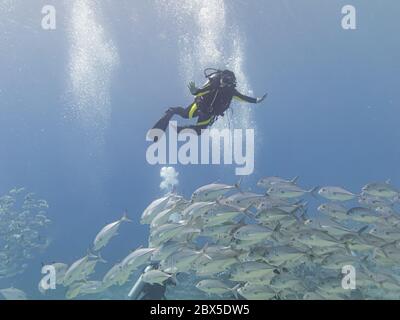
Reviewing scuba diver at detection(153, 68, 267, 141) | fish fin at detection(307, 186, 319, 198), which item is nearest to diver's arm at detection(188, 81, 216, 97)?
scuba diver at detection(153, 68, 267, 141)

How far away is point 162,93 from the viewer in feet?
194

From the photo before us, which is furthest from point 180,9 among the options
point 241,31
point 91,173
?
point 91,173

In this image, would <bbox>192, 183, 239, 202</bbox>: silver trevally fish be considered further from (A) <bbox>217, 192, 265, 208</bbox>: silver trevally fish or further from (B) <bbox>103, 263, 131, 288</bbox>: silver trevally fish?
(B) <bbox>103, 263, 131, 288</bbox>: silver trevally fish

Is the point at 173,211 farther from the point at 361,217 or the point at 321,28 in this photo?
the point at 321,28

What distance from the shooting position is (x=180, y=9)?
40125 millimetres

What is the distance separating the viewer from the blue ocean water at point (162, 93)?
41844 millimetres

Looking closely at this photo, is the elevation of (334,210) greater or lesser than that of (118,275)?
greater

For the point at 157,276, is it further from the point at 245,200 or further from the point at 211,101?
the point at 211,101

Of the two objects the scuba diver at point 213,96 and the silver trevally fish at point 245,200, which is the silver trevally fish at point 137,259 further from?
the scuba diver at point 213,96

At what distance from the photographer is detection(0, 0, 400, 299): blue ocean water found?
137 feet

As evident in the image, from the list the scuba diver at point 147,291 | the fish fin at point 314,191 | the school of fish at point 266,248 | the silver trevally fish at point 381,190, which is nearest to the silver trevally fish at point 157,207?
the school of fish at point 266,248

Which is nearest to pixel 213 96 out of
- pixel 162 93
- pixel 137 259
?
pixel 137 259

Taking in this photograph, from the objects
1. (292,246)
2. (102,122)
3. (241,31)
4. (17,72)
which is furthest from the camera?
(102,122)

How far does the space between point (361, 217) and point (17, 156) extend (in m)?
58.5
